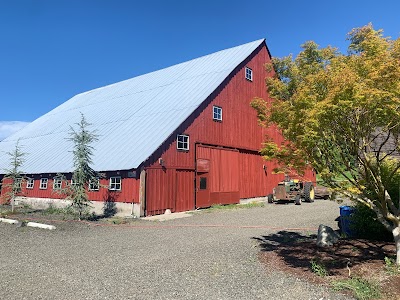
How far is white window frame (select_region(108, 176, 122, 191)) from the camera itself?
2003 centimetres

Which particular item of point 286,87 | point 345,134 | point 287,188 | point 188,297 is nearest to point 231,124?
point 287,188

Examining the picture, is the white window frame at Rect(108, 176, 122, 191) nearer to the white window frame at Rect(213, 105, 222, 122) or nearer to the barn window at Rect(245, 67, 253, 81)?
the white window frame at Rect(213, 105, 222, 122)

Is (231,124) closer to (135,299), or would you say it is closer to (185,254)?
(185,254)

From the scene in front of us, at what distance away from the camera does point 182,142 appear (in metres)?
21.5

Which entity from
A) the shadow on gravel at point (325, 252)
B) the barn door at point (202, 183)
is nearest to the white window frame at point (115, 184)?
the barn door at point (202, 183)

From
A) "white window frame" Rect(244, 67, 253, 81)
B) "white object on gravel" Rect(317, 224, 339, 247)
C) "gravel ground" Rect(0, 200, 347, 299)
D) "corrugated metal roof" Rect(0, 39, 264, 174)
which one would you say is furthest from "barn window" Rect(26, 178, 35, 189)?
"white object on gravel" Rect(317, 224, 339, 247)

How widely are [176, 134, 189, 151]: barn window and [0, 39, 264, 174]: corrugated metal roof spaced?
37.3 inches

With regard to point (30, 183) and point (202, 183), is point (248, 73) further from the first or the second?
point (30, 183)

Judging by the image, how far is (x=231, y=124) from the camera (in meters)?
26.0

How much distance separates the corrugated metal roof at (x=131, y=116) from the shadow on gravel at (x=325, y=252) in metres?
10.3

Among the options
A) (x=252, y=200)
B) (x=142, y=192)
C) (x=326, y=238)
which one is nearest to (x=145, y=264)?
(x=326, y=238)

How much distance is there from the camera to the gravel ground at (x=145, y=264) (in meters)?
6.66

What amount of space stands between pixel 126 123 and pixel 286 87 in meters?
15.4

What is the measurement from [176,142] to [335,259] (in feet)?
45.2
